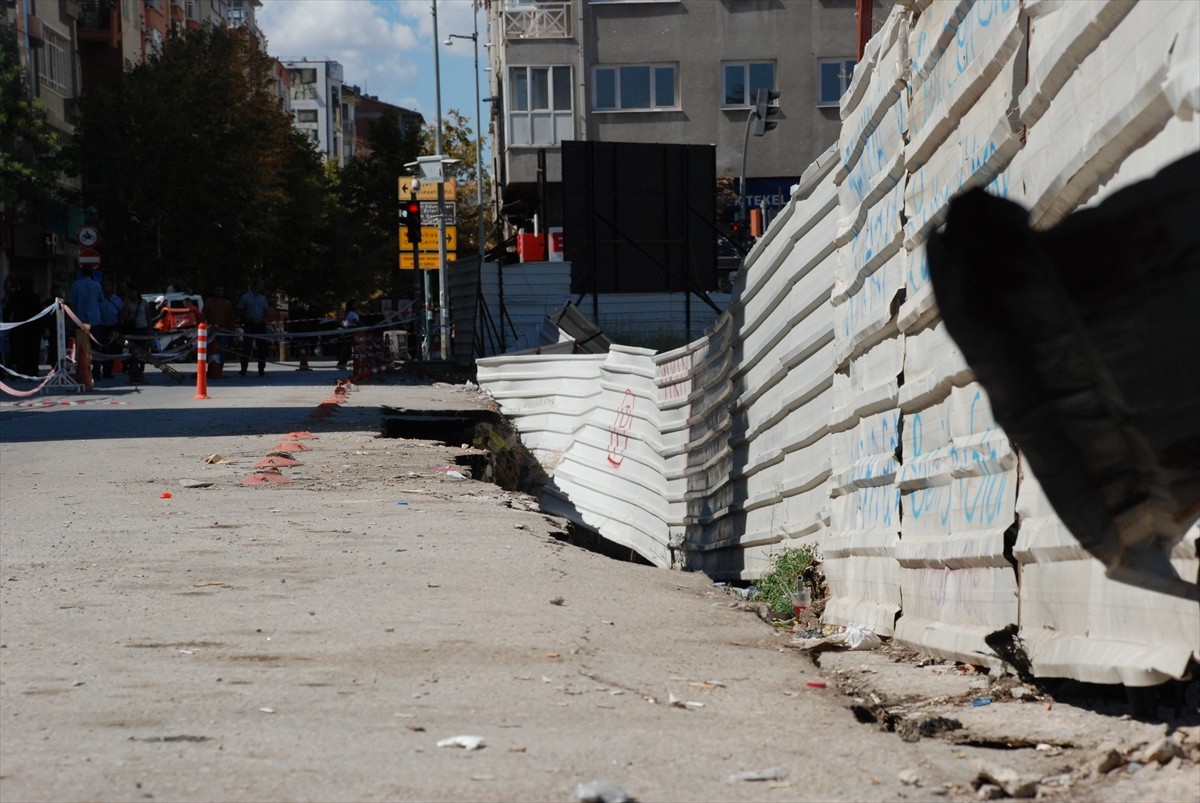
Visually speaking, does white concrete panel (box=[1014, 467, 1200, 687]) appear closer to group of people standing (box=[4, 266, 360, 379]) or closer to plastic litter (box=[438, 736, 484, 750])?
plastic litter (box=[438, 736, 484, 750])

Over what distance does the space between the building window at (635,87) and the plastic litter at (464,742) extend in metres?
43.4

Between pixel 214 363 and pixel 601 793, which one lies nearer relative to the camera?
pixel 601 793

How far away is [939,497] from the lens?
543 cm

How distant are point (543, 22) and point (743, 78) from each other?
19.3ft

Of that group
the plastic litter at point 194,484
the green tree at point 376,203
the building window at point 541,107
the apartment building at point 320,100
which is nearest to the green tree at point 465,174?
the green tree at point 376,203

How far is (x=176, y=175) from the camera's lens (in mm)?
51500

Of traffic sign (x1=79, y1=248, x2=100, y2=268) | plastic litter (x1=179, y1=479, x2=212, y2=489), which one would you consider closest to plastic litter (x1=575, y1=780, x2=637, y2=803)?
plastic litter (x1=179, y1=479, x2=212, y2=489)

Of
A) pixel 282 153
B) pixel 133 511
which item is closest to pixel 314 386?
pixel 133 511

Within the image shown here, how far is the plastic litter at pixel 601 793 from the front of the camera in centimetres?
352

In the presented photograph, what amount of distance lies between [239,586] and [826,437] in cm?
267

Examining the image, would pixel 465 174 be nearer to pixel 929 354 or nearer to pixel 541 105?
pixel 541 105

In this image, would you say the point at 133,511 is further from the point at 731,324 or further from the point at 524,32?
the point at 524,32

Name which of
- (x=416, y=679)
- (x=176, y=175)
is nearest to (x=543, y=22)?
(x=176, y=175)

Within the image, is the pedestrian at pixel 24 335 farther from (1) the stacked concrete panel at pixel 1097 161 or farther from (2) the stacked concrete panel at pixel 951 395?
(1) the stacked concrete panel at pixel 1097 161
